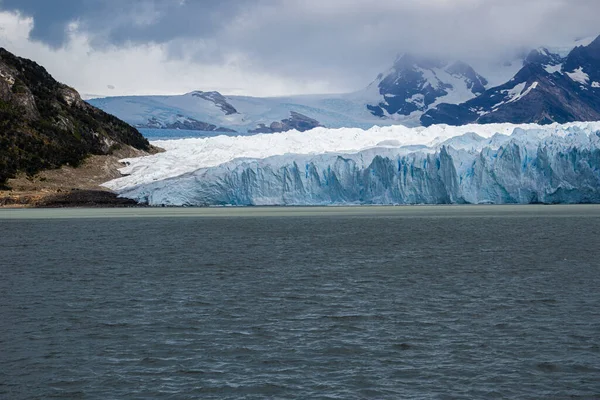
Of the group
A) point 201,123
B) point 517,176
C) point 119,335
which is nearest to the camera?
point 119,335

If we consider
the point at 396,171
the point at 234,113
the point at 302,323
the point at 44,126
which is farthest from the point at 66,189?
the point at 302,323

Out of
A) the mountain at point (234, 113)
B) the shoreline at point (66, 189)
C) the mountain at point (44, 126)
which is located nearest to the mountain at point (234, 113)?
the mountain at point (234, 113)

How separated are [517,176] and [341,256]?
151ft

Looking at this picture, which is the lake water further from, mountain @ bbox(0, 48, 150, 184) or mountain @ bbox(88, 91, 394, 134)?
mountain @ bbox(88, 91, 394, 134)

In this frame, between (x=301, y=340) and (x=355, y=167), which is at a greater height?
(x=355, y=167)

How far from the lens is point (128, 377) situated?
1372 cm

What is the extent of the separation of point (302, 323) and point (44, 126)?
337ft

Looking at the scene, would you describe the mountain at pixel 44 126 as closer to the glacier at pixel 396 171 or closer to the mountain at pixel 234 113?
the glacier at pixel 396 171

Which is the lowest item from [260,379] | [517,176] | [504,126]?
[260,379]

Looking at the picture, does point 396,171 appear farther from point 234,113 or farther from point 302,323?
point 234,113

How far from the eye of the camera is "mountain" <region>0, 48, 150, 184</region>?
342 ft

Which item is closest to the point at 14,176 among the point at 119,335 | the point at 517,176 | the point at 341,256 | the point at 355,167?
the point at 355,167

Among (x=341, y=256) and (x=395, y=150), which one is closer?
(x=341, y=256)

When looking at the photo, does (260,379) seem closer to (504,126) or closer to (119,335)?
(119,335)
